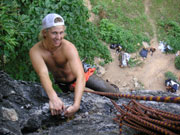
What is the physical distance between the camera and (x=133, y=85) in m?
8.73

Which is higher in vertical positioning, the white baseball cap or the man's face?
the white baseball cap

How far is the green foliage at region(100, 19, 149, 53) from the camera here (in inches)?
367

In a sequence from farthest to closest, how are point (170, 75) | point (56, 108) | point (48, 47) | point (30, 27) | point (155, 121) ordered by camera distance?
point (170, 75) < point (30, 27) < point (48, 47) < point (56, 108) < point (155, 121)

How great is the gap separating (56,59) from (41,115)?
0.85 meters

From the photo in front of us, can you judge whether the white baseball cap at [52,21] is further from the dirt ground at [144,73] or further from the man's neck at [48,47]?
the dirt ground at [144,73]

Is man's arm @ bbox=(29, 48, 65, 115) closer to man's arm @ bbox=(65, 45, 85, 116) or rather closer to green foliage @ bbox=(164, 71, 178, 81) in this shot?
man's arm @ bbox=(65, 45, 85, 116)

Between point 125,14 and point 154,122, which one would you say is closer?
point 154,122

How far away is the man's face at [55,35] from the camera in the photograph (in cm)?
231

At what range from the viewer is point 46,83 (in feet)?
7.25

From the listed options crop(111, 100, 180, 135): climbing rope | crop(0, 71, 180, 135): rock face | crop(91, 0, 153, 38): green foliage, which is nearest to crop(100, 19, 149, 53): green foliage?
crop(91, 0, 153, 38): green foliage

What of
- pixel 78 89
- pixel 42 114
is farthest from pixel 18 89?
pixel 78 89

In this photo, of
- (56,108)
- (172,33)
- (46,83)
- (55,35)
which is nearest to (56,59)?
(55,35)

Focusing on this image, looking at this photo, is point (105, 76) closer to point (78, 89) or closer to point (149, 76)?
point (149, 76)

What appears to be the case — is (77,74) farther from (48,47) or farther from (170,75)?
(170,75)
